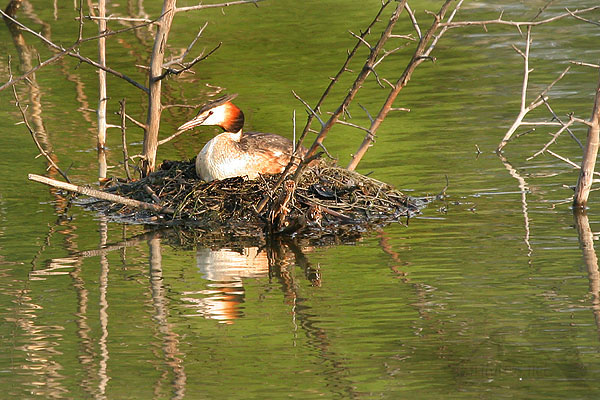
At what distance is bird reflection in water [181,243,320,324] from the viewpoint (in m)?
8.09

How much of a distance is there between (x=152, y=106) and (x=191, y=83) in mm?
8148

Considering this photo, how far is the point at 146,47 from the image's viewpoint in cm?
2330

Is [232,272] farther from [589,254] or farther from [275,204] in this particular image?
[589,254]

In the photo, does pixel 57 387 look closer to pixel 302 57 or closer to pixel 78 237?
pixel 78 237

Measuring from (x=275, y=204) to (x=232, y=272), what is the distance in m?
1.14

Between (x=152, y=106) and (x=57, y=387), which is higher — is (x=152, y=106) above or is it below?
above

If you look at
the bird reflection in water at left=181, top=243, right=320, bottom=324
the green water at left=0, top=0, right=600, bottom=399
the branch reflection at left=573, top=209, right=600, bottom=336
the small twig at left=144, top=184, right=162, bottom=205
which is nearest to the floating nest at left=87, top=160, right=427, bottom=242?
the small twig at left=144, top=184, right=162, bottom=205

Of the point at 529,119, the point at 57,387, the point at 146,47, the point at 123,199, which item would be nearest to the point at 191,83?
the point at 146,47

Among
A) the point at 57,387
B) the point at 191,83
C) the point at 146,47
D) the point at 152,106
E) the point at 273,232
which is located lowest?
the point at 57,387

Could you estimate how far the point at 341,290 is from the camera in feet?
27.6

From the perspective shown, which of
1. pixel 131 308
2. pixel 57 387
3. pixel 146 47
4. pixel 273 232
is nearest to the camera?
pixel 57 387

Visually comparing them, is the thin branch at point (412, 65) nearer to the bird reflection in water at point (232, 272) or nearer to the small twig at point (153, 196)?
the bird reflection in water at point (232, 272)

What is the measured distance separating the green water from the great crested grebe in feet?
2.66

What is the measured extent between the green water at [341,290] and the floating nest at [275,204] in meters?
0.29
